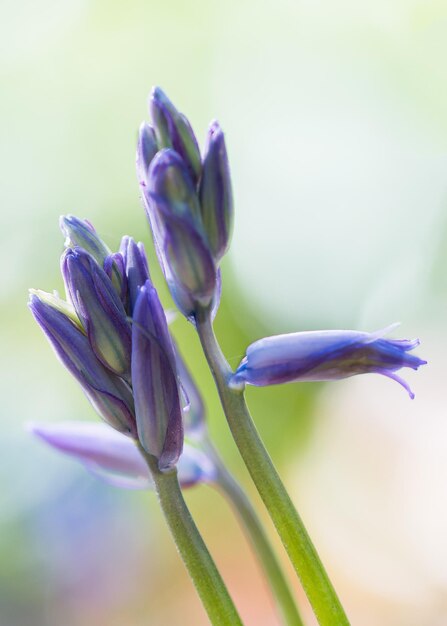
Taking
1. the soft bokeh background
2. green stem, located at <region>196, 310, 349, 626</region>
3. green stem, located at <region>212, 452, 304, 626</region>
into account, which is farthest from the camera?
the soft bokeh background

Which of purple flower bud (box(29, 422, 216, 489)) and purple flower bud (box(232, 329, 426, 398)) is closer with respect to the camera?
purple flower bud (box(232, 329, 426, 398))

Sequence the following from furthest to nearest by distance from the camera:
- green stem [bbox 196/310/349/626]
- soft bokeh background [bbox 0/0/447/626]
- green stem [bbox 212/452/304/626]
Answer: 1. soft bokeh background [bbox 0/0/447/626]
2. green stem [bbox 212/452/304/626]
3. green stem [bbox 196/310/349/626]

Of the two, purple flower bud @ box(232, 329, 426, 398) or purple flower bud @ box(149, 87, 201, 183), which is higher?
purple flower bud @ box(149, 87, 201, 183)

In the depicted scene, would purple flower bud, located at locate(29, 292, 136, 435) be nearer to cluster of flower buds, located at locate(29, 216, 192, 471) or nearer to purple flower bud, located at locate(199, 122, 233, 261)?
cluster of flower buds, located at locate(29, 216, 192, 471)

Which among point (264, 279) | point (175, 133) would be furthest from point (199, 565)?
point (264, 279)

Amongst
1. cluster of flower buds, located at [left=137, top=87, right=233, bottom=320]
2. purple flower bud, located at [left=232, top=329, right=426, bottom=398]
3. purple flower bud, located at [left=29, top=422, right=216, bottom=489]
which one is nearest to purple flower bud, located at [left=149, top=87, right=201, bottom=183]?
cluster of flower buds, located at [left=137, top=87, right=233, bottom=320]

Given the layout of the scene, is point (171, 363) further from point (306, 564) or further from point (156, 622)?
point (156, 622)
